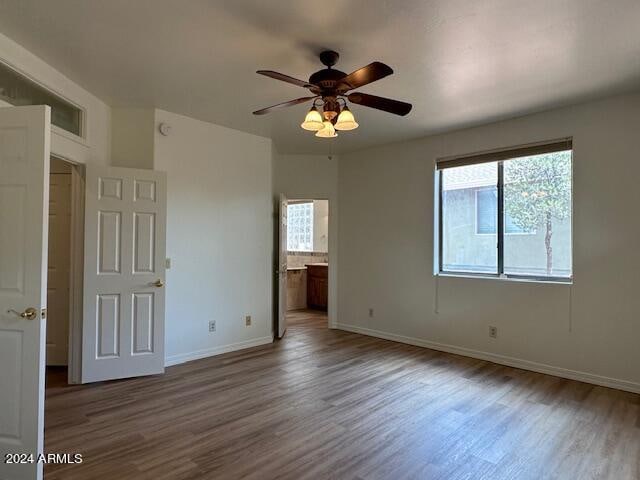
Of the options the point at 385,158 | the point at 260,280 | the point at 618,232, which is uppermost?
the point at 385,158

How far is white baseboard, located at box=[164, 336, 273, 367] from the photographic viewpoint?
4.11 meters

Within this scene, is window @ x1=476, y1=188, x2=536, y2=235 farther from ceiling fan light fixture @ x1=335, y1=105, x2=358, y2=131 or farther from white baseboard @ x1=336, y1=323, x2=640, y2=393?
ceiling fan light fixture @ x1=335, y1=105, x2=358, y2=131

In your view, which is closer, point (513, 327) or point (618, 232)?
point (618, 232)

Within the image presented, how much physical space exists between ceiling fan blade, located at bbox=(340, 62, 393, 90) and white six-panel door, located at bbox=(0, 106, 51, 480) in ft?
5.82

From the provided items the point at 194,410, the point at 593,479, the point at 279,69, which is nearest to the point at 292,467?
the point at 194,410

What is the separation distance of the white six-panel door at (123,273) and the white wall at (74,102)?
24 centimetres

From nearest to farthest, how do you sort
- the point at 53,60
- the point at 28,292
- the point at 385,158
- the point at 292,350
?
the point at 28,292
the point at 53,60
the point at 292,350
the point at 385,158

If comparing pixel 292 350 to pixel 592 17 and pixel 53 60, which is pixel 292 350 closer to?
pixel 53 60

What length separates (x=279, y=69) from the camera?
3041 millimetres

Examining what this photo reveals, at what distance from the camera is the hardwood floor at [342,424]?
2264mm

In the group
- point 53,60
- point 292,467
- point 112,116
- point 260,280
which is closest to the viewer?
point 292,467

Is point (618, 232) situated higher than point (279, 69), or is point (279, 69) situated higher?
point (279, 69)

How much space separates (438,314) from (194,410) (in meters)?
3.08

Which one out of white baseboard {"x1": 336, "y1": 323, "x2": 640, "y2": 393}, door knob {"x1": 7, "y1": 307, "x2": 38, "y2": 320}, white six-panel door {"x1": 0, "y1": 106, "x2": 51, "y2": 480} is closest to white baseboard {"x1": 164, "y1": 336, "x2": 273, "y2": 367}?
white baseboard {"x1": 336, "y1": 323, "x2": 640, "y2": 393}
